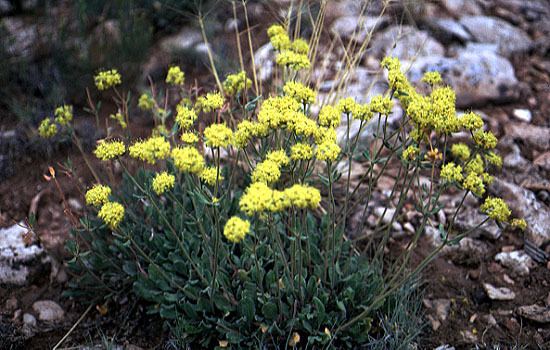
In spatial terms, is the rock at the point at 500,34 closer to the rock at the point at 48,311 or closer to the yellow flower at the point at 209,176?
the yellow flower at the point at 209,176

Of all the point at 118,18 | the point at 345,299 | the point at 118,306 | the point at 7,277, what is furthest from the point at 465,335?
the point at 118,18

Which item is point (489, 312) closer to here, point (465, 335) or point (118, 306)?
point (465, 335)

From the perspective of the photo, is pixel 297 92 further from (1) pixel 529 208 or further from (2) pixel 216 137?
(1) pixel 529 208

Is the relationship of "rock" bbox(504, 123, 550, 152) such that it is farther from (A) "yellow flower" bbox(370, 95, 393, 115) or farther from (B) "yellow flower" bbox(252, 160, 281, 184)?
(B) "yellow flower" bbox(252, 160, 281, 184)

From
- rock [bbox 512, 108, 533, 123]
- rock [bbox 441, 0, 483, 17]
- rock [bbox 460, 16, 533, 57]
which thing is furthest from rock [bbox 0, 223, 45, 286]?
rock [bbox 441, 0, 483, 17]

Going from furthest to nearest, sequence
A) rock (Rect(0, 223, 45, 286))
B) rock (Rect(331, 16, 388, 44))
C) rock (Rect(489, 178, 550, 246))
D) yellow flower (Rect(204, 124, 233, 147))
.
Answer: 1. rock (Rect(331, 16, 388, 44))
2. rock (Rect(489, 178, 550, 246))
3. rock (Rect(0, 223, 45, 286))
4. yellow flower (Rect(204, 124, 233, 147))

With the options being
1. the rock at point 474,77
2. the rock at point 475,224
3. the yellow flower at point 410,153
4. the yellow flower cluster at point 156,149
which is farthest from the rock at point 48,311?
the rock at point 474,77
